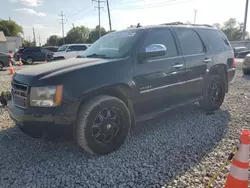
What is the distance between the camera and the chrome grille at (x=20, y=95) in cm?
263

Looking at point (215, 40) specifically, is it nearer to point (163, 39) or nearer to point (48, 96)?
point (163, 39)

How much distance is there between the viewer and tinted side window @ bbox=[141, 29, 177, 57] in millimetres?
3441

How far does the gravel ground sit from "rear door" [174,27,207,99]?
71cm

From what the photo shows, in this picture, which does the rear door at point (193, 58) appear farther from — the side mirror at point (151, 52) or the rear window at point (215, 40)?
the side mirror at point (151, 52)

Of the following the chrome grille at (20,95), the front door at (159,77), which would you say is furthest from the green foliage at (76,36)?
the chrome grille at (20,95)

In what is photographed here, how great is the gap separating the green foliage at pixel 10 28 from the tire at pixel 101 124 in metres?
84.6

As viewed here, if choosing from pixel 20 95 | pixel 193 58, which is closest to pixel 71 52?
pixel 193 58

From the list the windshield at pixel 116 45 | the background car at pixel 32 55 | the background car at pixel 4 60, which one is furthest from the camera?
the background car at pixel 32 55

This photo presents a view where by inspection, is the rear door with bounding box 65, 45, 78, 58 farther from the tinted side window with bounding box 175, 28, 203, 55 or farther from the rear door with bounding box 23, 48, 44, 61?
the tinted side window with bounding box 175, 28, 203, 55

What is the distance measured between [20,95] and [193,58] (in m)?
3.08

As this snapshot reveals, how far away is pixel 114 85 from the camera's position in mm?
2861

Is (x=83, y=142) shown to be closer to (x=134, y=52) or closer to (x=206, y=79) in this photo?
(x=134, y=52)

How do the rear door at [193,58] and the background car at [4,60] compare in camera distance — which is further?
the background car at [4,60]

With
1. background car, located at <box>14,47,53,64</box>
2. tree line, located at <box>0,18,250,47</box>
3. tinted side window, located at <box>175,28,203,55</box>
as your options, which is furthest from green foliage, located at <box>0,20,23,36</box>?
tinted side window, located at <box>175,28,203,55</box>
